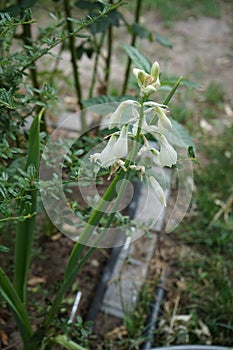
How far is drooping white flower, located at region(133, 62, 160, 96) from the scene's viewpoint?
0.76 metres

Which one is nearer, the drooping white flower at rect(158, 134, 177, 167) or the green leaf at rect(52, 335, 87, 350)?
the drooping white flower at rect(158, 134, 177, 167)

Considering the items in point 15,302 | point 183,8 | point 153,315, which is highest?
point 183,8

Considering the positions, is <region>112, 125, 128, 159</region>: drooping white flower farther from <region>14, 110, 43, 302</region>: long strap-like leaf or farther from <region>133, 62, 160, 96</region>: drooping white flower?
<region>14, 110, 43, 302</region>: long strap-like leaf

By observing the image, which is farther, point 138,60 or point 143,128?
point 138,60

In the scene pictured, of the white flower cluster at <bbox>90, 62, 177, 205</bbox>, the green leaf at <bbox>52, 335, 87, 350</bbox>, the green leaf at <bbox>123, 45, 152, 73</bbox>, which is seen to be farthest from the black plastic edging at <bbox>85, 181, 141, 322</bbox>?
the white flower cluster at <bbox>90, 62, 177, 205</bbox>

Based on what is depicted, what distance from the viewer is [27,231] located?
43.7 inches

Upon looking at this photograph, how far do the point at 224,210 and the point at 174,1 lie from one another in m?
2.38

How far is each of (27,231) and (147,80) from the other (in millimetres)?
514

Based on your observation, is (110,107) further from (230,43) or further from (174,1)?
(174,1)

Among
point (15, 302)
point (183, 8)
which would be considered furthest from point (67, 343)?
point (183, 8)

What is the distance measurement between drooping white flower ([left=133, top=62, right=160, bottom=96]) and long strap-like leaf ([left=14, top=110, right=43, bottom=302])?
32 centimetres

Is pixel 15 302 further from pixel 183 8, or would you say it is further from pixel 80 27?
pixel 183 8

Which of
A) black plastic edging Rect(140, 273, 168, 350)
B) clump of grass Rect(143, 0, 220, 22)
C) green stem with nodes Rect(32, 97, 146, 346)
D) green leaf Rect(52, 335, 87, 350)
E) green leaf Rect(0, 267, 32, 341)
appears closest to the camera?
green stem with nodes Rect(32, 97, 146, 346)

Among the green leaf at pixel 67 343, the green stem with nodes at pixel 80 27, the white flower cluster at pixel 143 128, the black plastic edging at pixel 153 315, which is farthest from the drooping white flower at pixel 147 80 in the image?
the black plastic edging at pixel 153 315
